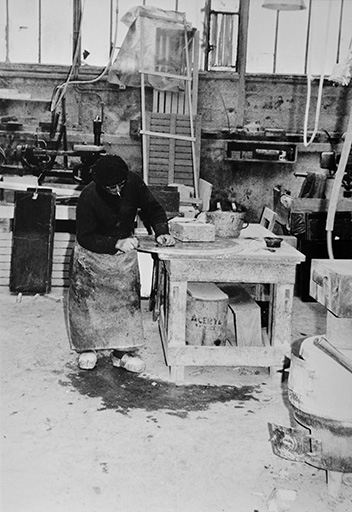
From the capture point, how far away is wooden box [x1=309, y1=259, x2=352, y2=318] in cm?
258

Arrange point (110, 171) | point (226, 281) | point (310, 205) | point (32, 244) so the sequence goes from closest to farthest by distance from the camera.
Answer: point (110, 171) → point (226, 281) → point (32, 244) → point (310, 205)

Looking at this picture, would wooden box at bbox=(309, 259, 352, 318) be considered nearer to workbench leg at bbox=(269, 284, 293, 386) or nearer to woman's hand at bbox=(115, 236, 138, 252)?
workbench leg at bbox=(269, 284, 293, 386)

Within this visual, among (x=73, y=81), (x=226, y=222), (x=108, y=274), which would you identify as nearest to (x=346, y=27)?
(x=73, y=81)

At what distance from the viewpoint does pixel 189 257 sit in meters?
3.95

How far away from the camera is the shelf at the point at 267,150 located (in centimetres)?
862

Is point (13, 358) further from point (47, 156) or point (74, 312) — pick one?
point (47, 156)

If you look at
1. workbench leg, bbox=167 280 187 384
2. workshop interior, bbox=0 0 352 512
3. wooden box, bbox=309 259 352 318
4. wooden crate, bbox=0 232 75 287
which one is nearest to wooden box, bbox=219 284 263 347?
workshop interior, bbox=0 0 352 512

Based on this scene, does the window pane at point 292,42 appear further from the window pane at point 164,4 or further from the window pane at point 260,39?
the window pane at point 164,4

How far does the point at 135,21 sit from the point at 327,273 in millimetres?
6662

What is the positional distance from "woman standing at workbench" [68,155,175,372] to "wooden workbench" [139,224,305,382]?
20cm

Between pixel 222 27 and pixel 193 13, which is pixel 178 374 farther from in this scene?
pixel 193 13

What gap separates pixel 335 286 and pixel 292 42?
719 cm

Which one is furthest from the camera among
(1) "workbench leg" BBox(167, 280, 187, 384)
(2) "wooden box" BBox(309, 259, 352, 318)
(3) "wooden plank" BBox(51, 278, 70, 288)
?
(3) "wooden plank" BBox(51, 278, 70, 288)

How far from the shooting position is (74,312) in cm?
422
